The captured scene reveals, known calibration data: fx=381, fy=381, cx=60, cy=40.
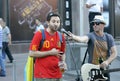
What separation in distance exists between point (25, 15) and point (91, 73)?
13.7 m

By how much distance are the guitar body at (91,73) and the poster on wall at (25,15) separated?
521 inches

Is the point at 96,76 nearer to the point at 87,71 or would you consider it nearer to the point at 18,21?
the point at 87,71

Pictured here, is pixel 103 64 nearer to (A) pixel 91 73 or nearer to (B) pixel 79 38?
(A) pixel 91 73

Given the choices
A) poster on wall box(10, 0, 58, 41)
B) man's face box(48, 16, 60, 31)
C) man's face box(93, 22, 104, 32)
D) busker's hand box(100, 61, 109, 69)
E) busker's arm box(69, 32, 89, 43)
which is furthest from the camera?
poster on wall box(10, 0, 58, 41)

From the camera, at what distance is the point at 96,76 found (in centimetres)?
541

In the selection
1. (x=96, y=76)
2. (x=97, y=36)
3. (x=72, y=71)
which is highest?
(x=97, y=36)

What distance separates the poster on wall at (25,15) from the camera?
18516 mm

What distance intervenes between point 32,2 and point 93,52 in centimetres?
1365

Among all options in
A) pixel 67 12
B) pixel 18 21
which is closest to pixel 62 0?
pixel 67 12

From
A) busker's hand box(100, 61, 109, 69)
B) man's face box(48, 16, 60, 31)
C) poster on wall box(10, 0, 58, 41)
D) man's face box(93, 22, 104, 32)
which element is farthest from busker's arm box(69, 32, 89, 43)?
poster on wall box(10, 0, 58, 41)

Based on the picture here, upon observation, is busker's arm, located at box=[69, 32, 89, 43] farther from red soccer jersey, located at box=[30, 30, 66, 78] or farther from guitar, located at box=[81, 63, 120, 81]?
Result: guitar, located at box=[81, 63, 120, 81]

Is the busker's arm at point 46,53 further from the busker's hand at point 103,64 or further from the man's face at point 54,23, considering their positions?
the busker's hand at point 103,64

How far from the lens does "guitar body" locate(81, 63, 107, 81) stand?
5.42 meters

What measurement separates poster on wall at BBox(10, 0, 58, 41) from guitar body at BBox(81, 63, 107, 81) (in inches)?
521
